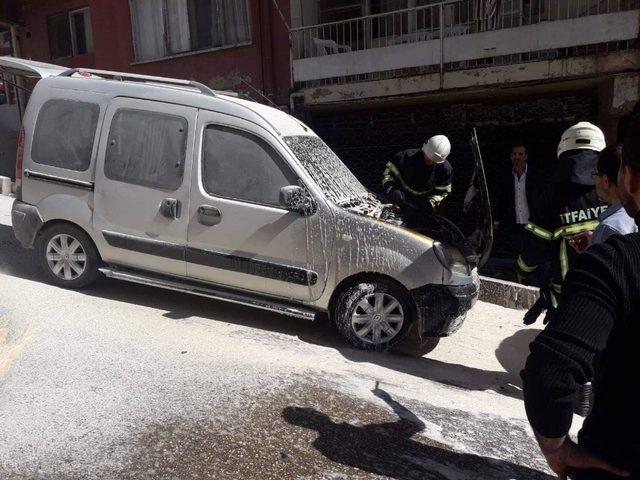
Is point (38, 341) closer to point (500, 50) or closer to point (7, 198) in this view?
point (7, 198)

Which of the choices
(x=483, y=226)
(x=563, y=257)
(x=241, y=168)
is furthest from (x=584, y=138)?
(x=241, y=168)

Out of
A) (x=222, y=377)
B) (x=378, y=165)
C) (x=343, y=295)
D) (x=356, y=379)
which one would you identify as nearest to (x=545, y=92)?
(x=378, y=165)

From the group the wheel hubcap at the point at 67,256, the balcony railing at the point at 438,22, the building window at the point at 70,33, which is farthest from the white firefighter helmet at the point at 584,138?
the building window at the point at 70,33

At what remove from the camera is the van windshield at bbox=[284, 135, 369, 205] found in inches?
176

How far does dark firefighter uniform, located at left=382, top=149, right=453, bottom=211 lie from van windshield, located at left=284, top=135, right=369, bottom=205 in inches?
40.3

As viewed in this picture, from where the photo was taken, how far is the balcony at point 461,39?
25.2 feet

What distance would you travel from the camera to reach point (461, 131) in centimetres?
959

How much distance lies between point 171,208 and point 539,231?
289 centimetres

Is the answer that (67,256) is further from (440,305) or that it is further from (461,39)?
(461,39)

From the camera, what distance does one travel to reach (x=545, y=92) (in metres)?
8.81

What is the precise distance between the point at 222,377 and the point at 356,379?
934 millimetres

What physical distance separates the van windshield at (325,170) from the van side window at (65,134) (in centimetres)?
183

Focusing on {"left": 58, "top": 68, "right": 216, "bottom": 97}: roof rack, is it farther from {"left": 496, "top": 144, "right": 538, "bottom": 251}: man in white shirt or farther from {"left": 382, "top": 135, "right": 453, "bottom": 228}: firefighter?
{"left": 496, "top": 144, "right": 538, "bottom": 251}: man in white shirt

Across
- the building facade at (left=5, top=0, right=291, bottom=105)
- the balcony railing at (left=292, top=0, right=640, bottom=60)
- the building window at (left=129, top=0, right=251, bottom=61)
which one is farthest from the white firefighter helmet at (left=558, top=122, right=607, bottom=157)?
the building window at (left=129, top=0, right=251, bottom=61)
